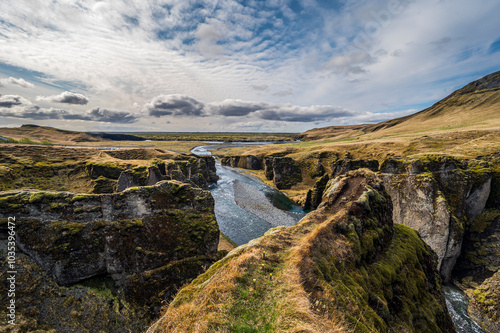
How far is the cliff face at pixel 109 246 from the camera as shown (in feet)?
45.4

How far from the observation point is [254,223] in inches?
1816

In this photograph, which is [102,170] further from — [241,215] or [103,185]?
[241,215]

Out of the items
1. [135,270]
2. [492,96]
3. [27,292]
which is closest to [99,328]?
[135,270]

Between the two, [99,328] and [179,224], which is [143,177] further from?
[99,328]

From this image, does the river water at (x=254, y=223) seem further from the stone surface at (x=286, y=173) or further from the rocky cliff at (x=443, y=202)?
the stone surface at (x=286, y=173)

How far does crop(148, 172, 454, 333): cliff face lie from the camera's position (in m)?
6.54

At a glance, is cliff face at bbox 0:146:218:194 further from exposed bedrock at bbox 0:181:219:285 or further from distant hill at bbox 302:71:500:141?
distant hill at bbox 302:71:500:141

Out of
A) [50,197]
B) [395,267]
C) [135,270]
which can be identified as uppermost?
[50,197]

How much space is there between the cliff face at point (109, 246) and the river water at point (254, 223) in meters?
20.6

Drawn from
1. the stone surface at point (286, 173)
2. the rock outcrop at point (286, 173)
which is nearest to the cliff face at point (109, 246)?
the rock outcrop at point (286, 173)

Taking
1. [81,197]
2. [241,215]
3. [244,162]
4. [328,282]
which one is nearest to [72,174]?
[81,197]

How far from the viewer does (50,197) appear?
50.7 ft

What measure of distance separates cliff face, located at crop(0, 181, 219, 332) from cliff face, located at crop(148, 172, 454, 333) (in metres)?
10.4

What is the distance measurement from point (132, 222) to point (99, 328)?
294 inches
